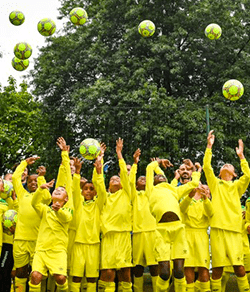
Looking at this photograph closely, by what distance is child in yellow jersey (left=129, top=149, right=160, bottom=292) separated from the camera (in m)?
8.73

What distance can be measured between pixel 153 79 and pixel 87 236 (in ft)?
40.3

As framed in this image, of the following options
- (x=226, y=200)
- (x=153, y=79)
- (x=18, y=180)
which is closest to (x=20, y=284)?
(x=18, y=180)

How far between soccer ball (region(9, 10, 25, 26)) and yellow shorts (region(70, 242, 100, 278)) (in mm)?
6564

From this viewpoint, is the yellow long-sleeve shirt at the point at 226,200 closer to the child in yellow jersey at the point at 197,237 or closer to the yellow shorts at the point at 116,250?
the child in yellow jersey at the point at 197,237

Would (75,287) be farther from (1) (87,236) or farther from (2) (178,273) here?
(2) (178,273)

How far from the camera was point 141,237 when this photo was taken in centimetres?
882

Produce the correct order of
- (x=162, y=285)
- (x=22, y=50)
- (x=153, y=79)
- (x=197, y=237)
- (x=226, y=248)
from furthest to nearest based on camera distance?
(x=153, y=79) < (x=22, y=50) < (x=197, y=237) < (x=226, y=248) < (x=162, y=285)

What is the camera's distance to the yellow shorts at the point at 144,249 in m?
8.71

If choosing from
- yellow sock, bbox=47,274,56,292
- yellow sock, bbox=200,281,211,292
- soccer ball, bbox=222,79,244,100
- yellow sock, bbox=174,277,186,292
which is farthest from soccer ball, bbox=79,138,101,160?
soccer ball, bbox=222,79,244,100

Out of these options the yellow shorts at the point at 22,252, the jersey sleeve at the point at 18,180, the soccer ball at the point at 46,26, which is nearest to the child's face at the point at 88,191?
the jersey sleeve at the point at 18,180

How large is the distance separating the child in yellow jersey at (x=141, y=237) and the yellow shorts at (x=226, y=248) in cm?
126

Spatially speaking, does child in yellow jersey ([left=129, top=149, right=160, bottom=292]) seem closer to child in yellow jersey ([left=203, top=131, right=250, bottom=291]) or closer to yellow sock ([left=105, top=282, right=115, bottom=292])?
yellow sock ([left=105, top=282, right=115, bottom=292])

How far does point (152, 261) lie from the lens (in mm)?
8680

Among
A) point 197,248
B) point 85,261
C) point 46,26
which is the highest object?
point 46,26
